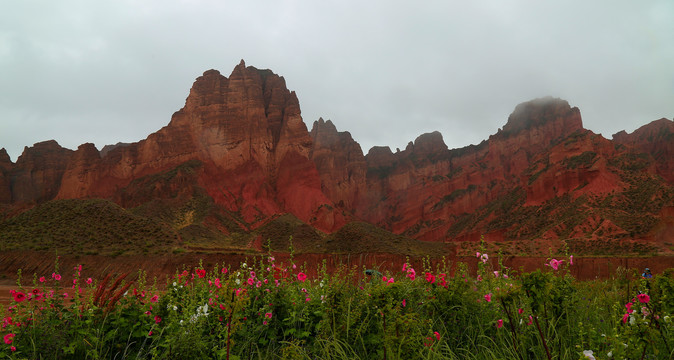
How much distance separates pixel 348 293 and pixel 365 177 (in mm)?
151927

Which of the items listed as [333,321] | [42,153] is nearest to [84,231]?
[333,321]

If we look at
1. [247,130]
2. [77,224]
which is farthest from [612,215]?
[247,130]

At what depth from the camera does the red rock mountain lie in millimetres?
76062

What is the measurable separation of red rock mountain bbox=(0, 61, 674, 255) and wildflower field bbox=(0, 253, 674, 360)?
63.5 metres

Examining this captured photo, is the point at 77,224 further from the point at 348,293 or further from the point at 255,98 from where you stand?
the point at 255,98

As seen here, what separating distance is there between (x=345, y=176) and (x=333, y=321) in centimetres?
14237

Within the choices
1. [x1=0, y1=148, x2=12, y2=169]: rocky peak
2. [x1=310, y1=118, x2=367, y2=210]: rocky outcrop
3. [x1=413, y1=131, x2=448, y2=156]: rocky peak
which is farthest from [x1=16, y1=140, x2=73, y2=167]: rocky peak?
[x1=413, y1=131, x2=448, y2=156]: rocky peak

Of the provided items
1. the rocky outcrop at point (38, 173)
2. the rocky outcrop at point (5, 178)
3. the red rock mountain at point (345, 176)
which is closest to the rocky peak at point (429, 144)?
the red rock mountain at point (345, 176)

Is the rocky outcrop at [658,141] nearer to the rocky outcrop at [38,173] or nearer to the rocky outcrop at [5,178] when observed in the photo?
the rocky outcrop at [38,173]

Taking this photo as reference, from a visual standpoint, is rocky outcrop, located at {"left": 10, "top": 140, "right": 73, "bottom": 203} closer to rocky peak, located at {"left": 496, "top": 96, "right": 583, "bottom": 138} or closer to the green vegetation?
the green vegetation

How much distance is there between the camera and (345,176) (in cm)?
14712

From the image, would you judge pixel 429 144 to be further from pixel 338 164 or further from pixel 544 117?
pixel 544 117

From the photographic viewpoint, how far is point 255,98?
11569 centimetres

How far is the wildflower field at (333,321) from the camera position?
408 cm
